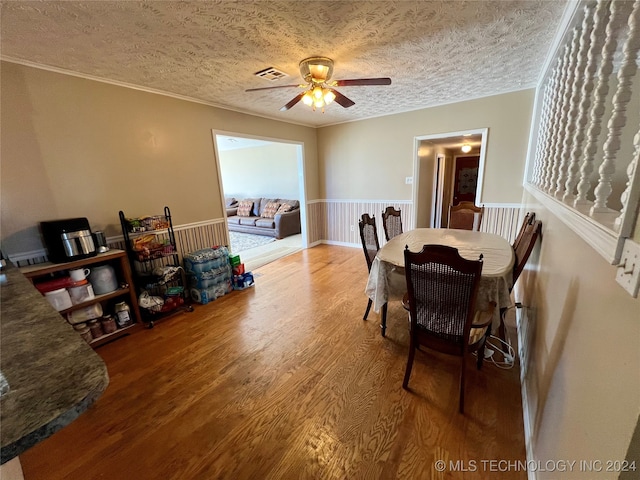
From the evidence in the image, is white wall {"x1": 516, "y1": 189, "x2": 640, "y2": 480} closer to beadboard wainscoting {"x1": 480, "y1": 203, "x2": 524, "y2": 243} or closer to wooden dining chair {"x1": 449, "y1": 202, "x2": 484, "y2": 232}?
wooden dining chair {"x1": 449, "y1": 202, "x2": 484, "y2": 232}

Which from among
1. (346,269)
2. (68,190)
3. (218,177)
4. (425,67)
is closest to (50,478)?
(68,190)

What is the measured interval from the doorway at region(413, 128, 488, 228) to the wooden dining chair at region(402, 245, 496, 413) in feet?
9.83

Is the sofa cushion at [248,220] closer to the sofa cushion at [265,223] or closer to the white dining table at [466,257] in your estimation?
the sofa cushion at [265,223]

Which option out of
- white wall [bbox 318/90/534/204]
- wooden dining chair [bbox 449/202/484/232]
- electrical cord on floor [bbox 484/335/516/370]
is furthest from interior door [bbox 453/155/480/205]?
electrical cord on floor [bbox 484/335/516/370]

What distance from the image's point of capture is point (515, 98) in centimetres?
338

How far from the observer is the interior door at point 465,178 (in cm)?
726

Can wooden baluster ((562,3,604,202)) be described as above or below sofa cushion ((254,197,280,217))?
above

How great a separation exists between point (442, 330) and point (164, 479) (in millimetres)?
1721

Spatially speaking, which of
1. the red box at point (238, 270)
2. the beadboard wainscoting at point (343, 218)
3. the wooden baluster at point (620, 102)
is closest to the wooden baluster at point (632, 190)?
the wooden baluster at point (620, 102)

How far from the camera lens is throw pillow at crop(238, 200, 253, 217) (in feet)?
23.6

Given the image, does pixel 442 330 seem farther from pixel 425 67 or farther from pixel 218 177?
pixel 218 177

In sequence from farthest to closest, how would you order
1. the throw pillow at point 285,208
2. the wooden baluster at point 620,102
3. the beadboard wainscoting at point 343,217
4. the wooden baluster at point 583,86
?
the throw pillow at point 285,208, the beadboard wainscoting at point 343,217, the wooden baluster at point 583,86, the wooden baluster at point 620,102

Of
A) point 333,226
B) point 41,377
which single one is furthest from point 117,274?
point 333,226

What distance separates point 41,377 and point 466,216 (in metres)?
3.62
